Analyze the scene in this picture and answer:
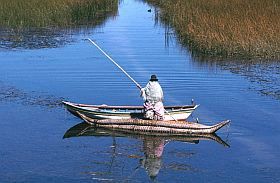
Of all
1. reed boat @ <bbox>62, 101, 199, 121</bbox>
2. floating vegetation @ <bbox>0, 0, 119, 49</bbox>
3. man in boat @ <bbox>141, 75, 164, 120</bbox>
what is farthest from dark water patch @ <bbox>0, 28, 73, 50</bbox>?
man in boat @ <bbox>141, 75, 164, 120</bbox>

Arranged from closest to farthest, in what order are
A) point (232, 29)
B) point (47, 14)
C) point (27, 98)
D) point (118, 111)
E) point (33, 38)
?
point (118, 111) → point (27, 98) → point (232, 29) → point (33, 38) → point (47, 14)

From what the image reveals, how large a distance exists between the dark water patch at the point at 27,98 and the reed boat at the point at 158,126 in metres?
2.21

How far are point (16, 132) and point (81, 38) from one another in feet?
41.9

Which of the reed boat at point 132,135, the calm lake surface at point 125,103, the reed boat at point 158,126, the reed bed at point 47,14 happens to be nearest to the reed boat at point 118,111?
the reed boat at point 158,126

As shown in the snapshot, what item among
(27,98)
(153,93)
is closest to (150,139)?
(153,93)

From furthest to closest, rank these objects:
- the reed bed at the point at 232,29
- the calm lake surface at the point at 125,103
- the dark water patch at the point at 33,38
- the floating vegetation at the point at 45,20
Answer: the floating vegetation at the point at 45,20 → the dark water patch at the point at 33,38 → the reed bed at the point at 232,29 → the calm lake surface at the point at 125,103

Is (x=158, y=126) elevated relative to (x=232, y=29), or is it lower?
lower

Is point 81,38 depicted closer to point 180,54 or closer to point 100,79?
point 180,54

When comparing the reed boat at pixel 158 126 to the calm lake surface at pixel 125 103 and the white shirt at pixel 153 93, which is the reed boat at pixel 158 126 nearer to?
the calm lake surface at pixel 125 103

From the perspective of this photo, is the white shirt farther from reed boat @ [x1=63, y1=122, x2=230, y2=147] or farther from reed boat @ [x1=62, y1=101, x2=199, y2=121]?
reed boat @ [x1=63, y1=122, x2=230, y2=147]

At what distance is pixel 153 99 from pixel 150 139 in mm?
937

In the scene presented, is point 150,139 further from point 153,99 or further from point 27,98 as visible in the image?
point 27,98

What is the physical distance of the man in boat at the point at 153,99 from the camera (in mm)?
15352

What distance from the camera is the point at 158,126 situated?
15.3 meters
